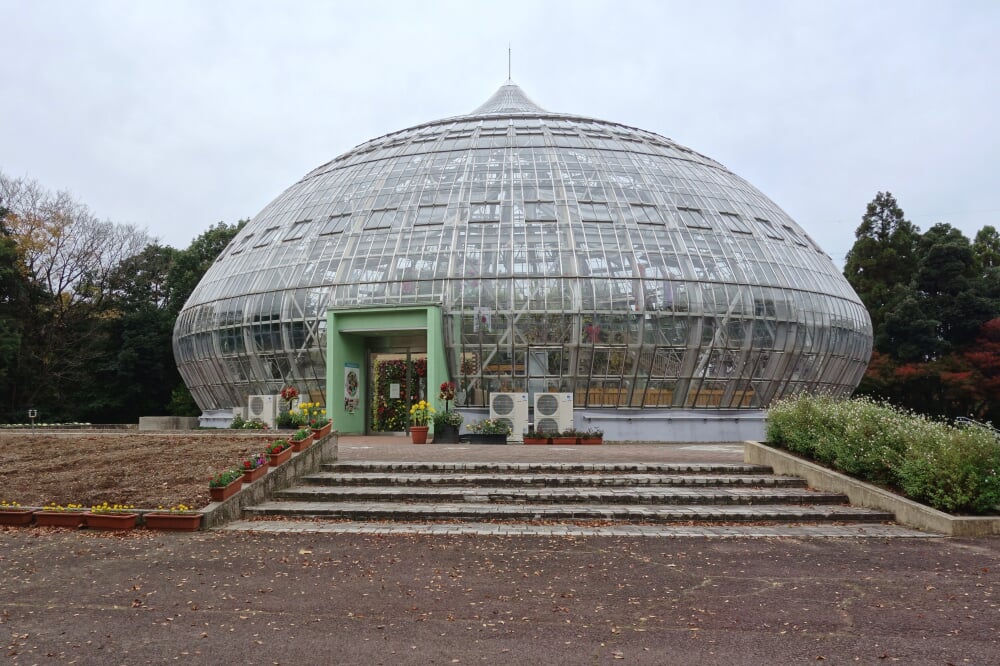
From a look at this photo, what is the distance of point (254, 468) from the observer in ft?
42.2

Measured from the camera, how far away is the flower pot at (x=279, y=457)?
1360cm

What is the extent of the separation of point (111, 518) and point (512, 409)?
46.1 ft

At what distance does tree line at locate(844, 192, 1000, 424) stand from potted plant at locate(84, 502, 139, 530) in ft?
131

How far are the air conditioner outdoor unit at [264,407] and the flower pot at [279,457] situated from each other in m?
12.6

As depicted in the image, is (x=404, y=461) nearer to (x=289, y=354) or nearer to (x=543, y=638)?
(x=543, y=638)

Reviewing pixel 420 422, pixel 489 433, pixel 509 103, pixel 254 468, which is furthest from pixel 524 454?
pixel 509 103

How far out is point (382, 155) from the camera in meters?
32.5

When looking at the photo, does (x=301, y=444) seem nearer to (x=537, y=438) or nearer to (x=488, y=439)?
(x=488, y=439)

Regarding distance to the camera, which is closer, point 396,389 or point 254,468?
point 254,468

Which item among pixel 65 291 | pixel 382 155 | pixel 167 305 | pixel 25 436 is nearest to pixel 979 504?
pixel 25 436

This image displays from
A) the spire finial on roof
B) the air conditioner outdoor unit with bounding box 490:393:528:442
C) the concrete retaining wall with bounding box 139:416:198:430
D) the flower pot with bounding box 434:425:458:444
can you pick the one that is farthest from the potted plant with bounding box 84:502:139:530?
the spire finial on roof

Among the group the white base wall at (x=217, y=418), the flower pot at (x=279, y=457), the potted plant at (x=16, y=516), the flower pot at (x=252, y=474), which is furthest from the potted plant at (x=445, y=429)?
the potted plant at (x=16, y=516)

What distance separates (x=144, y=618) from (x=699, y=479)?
10.0 metres

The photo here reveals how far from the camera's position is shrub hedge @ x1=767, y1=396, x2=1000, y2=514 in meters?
11.3
